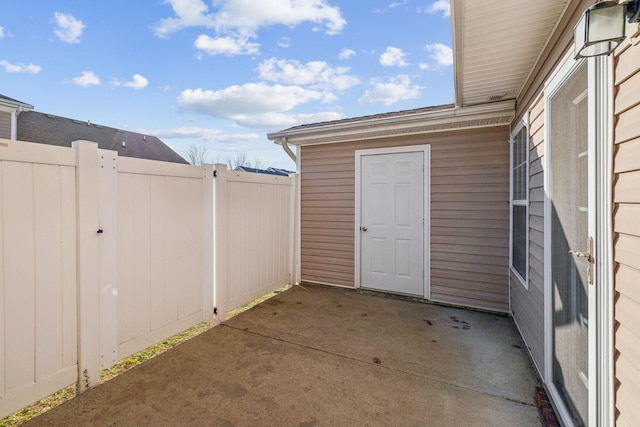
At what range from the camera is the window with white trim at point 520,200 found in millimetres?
2768

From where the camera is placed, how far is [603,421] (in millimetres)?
1218

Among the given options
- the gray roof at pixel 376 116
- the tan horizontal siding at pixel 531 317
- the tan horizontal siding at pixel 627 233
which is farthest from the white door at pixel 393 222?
the tan horizontal siding at pixel 627 233

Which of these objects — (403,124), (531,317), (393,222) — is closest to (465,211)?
(393,222)

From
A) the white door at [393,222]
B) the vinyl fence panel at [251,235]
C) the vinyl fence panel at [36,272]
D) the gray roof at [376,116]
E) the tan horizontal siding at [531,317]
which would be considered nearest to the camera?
the vinyl fence panel at [36,272]

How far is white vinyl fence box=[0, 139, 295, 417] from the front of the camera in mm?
1700

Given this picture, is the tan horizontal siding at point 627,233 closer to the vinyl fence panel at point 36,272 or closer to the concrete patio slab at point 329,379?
the concrete patio slab at point 329,379

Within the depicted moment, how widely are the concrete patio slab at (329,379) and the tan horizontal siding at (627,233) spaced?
95cm

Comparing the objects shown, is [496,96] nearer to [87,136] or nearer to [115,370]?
[115,370]

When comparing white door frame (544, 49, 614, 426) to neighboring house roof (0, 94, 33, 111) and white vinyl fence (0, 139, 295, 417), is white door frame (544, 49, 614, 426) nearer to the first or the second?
white vinyl fence (0, 139, 295, 417)

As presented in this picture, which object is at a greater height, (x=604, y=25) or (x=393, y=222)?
(x=604, y=25)

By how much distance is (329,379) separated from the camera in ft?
7.28

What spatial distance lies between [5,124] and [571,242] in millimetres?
10675

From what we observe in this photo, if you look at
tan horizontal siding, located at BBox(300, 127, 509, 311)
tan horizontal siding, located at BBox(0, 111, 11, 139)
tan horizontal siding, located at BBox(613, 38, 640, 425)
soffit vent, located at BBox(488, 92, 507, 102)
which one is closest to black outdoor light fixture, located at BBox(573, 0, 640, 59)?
tan horizontal siding, located at BBox(613, 38, 640, 425)

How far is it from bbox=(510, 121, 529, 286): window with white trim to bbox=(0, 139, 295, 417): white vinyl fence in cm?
303
